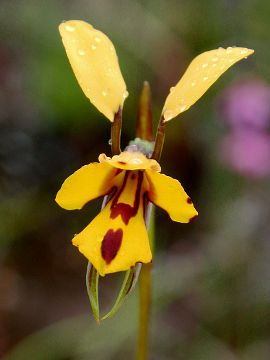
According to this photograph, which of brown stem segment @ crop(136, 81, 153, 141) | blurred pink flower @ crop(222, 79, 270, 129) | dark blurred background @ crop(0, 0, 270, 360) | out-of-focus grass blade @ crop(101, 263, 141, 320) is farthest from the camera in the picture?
Answer: blurred pink flower @ crop(222, 79, 270, 129)

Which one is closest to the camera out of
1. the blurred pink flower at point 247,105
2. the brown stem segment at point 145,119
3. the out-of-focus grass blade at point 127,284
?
the out-of-focus grass blade at point 127,284

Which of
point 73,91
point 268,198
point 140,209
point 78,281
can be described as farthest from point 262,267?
point 140,209

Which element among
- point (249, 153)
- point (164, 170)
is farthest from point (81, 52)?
point (164, 170)

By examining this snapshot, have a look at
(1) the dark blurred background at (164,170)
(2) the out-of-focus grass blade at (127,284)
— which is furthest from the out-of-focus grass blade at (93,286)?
(1) the dark blurred background at (164,170)

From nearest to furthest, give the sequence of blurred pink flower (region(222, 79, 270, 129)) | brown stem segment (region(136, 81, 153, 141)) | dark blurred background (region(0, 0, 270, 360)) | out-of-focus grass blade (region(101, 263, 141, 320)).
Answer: out-of-focus grass blade (region(101, 263, 141, 320)) → brown stem segment (region(136, 81, 153, 141)) → dark blurred background (region(0, 0, 270, 360)) → blurred pink flower (region(222, 79, 270, 129))

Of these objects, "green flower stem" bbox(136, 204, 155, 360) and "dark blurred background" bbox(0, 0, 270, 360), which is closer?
"green flower stem" bbox(136, 204, 155, 360)

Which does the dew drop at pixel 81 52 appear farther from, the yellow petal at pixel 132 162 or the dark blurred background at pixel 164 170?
the dark blurred background at pixel 164 170

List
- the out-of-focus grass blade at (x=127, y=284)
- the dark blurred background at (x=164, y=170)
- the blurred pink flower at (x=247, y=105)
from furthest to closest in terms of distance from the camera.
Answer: the blurred pink flower at (x=247, y=105), the dark blurred background at (x=164, y=170), the out-of-focus grass blade at (x=127, y=284)

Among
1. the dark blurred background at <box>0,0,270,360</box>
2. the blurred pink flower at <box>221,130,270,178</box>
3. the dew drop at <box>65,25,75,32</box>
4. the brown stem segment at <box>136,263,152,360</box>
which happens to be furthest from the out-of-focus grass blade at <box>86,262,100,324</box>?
the blurred pink flower at <box>221,130,270,178</box>

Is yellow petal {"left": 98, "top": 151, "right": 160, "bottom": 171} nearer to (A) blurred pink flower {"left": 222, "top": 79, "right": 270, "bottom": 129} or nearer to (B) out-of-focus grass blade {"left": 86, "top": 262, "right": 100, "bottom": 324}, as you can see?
(B) out-of-focus grass blade {"left": 86, "top": 262, "right": 100, "bottom": 324}
